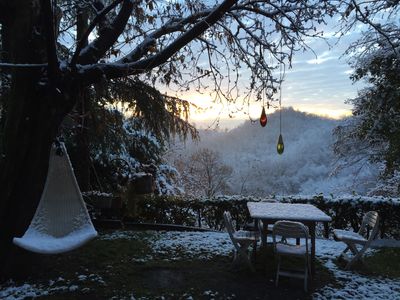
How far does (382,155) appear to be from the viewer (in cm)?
1363

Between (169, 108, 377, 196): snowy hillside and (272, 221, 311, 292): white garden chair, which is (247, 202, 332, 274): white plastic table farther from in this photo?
(169, 108, 377, 196): snowy hillside

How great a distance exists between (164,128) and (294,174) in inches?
1119

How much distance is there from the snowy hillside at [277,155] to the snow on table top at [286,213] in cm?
2489

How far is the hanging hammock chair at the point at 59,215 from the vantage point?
4.26m

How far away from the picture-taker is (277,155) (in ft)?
119

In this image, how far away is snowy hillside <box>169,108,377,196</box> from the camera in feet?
108

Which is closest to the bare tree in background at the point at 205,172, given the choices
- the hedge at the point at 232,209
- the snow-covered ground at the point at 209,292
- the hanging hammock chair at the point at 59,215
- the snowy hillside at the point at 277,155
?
the snowy hillside at the point at 277,155

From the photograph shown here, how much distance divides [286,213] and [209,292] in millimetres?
1632

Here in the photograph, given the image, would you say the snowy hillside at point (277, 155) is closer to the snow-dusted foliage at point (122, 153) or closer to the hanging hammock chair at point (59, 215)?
the snow-dusted foliage at point (122, 153)

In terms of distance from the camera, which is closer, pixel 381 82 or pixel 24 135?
pixel 24 135

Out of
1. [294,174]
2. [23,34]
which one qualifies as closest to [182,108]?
[23,34]

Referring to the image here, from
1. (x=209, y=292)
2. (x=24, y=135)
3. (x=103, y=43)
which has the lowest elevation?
(x=209, y=292)

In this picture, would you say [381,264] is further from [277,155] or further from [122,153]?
[277,155]

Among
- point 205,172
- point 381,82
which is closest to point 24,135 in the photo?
point 381,82
